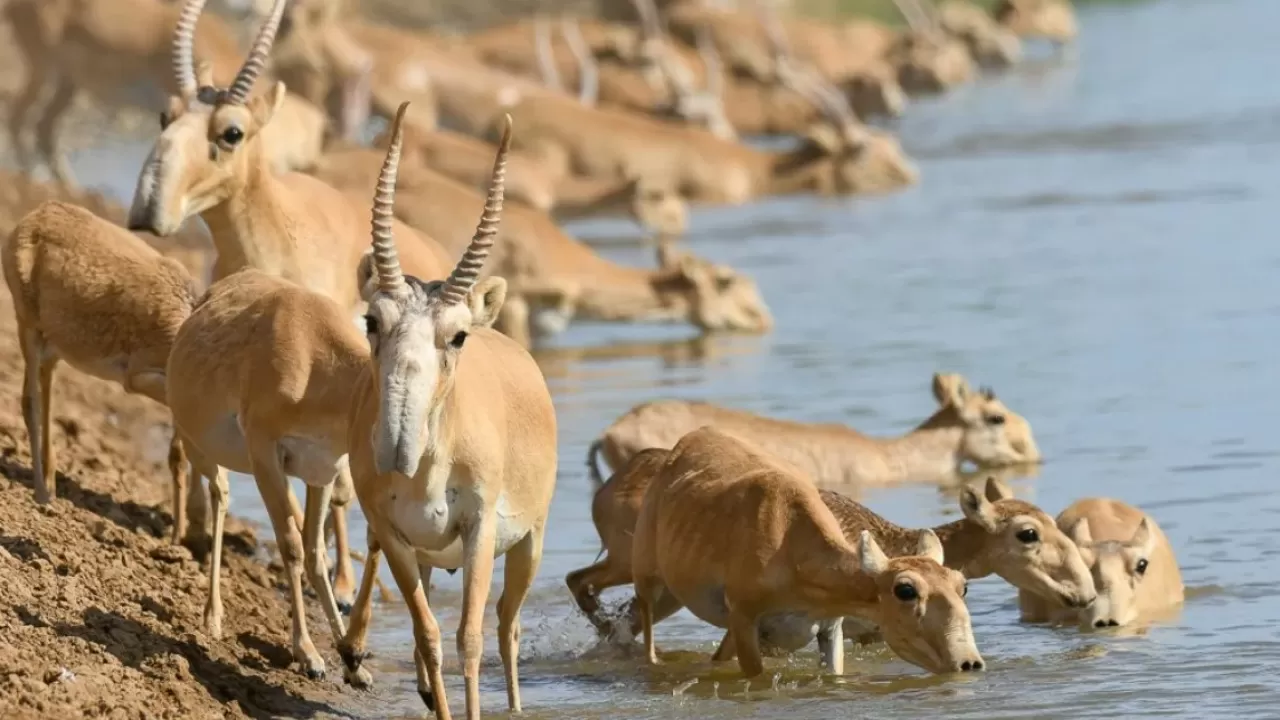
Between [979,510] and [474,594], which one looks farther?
[979,510]

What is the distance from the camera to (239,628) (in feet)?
32.2

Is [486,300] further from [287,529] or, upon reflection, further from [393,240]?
[287,529]

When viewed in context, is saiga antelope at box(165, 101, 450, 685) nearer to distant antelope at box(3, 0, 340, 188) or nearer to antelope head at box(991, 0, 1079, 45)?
distant antelope at box(3, 0, 340, 188)

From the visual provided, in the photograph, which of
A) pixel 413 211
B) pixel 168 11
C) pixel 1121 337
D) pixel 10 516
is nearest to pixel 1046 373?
pixel 1121 337

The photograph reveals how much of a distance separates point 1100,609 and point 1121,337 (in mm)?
8185

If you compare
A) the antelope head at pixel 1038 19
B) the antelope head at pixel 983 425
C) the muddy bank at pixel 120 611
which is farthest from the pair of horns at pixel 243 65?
the antelope head at pixel 1038 19

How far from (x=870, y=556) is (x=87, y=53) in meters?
20.4

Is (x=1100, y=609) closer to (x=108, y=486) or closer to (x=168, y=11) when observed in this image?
(x=108, y=486)

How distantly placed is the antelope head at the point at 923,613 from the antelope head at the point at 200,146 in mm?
3721

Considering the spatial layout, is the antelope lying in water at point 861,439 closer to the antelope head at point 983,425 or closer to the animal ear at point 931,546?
the antelope head at point 983,425

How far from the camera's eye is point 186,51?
39.8ft

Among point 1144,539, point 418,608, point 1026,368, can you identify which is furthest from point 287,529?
point 1026,368

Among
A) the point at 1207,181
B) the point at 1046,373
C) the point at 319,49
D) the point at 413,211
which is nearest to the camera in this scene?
the point at 1046,373

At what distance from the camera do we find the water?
31.8 feet
